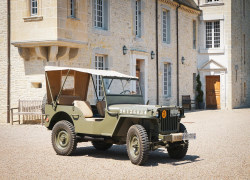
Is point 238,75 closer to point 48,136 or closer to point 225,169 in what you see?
point 48,136

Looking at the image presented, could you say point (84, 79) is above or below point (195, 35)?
below

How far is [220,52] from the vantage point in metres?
26.5

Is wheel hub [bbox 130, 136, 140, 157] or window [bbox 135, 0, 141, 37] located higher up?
window [bbox 135, 0, 141, 37]

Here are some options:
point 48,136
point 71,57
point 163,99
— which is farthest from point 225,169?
point 163,99

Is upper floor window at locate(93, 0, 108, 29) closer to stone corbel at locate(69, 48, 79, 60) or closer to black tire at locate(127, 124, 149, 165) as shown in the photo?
stone corbel at locate(69, 48, 79, 60)

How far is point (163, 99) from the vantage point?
22484mm

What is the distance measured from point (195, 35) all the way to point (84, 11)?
12.7 m

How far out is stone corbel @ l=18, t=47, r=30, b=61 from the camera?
15477 millimetres

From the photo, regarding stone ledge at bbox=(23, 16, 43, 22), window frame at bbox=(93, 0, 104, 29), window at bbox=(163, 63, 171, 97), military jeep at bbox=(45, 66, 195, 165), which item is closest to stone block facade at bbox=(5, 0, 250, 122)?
stone ledge at bbox=(23, 16, 43, 22)

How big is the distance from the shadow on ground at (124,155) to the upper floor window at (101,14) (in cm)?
842

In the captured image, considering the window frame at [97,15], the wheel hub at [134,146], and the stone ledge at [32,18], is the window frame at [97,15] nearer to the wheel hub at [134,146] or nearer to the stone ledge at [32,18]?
the stone ledge at [32,18]

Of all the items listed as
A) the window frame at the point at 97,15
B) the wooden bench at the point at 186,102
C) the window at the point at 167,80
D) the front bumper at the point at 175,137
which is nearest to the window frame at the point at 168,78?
the window at the point at 167,80

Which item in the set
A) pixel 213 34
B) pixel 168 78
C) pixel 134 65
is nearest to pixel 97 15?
pixel 134 65

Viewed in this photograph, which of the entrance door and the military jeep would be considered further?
the entrance door
